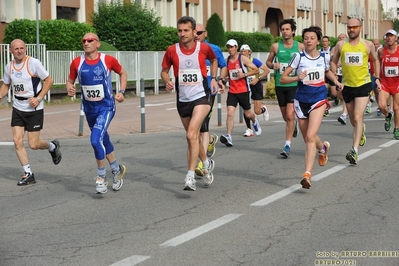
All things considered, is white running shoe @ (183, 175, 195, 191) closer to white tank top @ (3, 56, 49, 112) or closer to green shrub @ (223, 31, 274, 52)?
white tank top @ (3, 56, 49, 112)

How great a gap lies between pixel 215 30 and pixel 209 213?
3985cm

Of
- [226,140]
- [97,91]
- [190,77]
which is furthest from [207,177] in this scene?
[226,140]

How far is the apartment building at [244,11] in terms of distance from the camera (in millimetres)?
36844

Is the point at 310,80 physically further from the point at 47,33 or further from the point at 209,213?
the point at 47,33

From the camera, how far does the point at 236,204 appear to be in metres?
9.81

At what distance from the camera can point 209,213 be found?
9242 millimetres

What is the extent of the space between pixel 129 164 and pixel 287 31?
3074mm

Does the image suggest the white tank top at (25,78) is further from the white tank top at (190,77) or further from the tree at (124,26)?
the tree at (124,26)

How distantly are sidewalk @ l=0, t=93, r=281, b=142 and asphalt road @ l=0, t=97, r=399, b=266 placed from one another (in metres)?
5.12

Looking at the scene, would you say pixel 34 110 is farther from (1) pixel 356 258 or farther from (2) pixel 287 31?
(1) pixel 356 258

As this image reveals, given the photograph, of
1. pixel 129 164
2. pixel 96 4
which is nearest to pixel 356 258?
pixel 129 164

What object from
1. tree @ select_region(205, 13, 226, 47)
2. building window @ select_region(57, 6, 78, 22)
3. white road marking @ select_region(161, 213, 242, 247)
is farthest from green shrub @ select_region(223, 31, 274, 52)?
white road marking @ select_region(161, 213, 242, 247)

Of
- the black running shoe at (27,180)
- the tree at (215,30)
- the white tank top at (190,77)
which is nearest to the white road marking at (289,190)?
the white tank top at (190,77)

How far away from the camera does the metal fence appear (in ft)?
97.0
